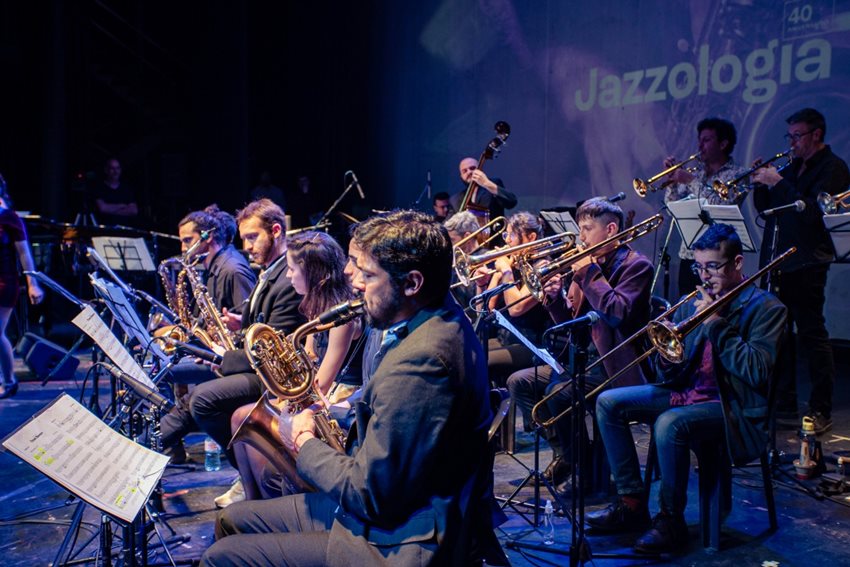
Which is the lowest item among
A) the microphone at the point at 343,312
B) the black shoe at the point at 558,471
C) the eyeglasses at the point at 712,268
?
the black shoe at the point at 558,471

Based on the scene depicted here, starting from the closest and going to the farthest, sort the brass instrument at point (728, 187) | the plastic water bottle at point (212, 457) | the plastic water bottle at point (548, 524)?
1. the plastic water bottle at point (548, 524)
2. the plastic water bottle at point (212, 457)
3. the brass instrument at point (728, 187)

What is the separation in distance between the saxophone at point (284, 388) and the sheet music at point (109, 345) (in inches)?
23.4

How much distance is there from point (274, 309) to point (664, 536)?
2.23m

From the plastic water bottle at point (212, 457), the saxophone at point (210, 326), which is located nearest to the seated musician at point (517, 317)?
the saxophone at point (210, 326)

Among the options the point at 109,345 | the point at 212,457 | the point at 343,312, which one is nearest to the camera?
the point at 343,312

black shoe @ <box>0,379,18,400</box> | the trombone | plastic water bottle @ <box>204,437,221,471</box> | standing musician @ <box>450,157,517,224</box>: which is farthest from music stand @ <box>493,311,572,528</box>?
black shoe @ <box>0,379,18,400</box>

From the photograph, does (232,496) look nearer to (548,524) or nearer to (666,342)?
(548,524)

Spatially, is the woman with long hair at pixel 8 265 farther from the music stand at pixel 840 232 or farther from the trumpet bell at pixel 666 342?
the music stand at pixel 840 232

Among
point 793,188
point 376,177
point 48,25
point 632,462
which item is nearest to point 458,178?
point 376,177

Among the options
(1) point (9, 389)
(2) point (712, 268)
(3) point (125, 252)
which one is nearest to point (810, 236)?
(2) point (712, 268)

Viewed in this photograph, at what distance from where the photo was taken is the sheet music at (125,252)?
26.1ft

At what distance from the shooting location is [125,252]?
8.05m

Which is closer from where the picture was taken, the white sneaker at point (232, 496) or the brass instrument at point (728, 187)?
the white sneaker at point (232, 496)

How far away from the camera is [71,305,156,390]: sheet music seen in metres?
3.52
